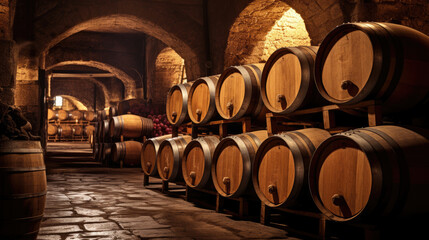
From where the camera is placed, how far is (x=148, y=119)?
30.7ft

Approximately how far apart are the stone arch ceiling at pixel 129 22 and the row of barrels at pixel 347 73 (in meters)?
5.43

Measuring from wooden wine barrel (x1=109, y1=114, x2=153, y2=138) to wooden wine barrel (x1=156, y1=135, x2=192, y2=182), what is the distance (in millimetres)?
3845

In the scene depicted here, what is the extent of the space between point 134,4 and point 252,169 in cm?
661

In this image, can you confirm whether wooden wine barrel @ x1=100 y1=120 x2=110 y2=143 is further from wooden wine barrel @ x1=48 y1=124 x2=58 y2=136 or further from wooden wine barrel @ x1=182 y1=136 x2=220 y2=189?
wooden wine barrel @ x1=48 y1=124 x2=58 y2=136

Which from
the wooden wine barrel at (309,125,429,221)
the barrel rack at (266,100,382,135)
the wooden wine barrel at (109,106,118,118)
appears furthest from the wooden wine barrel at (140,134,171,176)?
the wooden wine barrel at (109,106,118,118)

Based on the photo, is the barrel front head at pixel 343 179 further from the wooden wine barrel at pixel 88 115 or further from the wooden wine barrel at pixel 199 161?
the wooden wine barrel at pixel 88 115

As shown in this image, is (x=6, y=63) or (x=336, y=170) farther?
(x=6, y=63)

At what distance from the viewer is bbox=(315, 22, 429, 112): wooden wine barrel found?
2447 millimetres

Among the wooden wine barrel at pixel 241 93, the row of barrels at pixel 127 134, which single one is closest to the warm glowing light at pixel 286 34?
the wooden wine barrel at pixel 241 93

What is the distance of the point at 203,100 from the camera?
4.56 meters

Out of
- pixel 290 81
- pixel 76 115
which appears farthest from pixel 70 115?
pixel 290 81

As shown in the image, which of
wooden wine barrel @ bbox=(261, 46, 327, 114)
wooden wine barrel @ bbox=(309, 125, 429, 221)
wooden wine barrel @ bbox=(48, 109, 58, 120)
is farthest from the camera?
wooden wine barrel @ bbox=(48, 109, 58, 120)

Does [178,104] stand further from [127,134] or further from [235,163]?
[127,134]

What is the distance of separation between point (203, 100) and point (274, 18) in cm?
319
